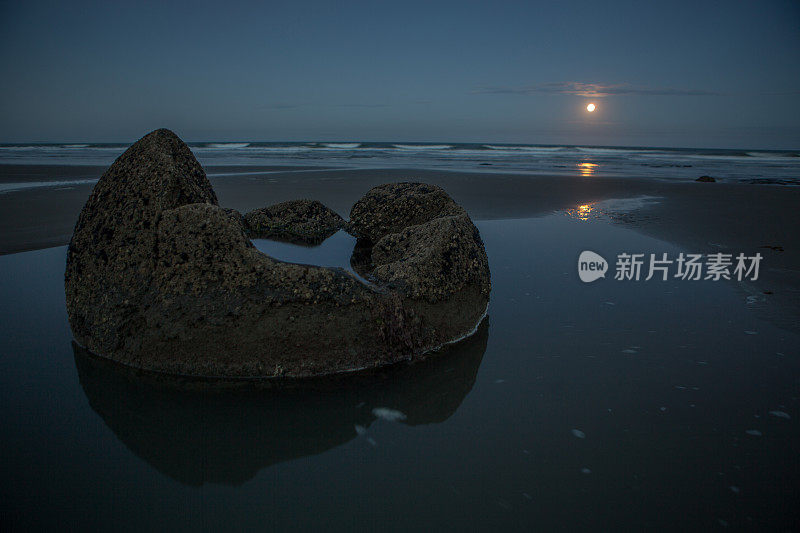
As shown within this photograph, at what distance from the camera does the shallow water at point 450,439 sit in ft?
5.57

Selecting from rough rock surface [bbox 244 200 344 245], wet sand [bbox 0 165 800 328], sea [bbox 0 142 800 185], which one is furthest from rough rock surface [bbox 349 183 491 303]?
sea [bbox 0 142 800 185]

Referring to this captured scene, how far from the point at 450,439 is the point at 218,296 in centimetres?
138

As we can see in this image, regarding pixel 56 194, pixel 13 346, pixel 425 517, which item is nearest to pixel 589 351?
pixel 425 517

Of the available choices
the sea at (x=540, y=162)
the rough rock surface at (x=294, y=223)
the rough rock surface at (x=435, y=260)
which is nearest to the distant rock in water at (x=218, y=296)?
the rough rock surface at (x=435, y=260)

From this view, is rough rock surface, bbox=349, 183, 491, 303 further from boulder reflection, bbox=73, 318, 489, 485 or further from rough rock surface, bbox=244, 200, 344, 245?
rough rock surface, bbox=244, 200, 344, 245

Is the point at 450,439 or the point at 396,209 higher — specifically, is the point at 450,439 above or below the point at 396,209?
below

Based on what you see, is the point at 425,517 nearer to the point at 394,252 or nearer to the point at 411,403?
the point at 411,403

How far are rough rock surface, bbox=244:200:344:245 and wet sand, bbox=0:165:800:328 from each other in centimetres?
206

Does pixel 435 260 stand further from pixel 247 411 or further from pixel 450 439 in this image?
pixel 247 411

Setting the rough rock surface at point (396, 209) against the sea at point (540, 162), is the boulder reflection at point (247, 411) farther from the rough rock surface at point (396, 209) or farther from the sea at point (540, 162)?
the sea at point (540, 162)

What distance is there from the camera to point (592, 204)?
8805 mm

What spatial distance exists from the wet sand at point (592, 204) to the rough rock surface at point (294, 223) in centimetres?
206

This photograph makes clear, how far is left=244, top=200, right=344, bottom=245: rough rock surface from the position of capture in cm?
524

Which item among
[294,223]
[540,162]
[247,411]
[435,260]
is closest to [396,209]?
[294,223]
